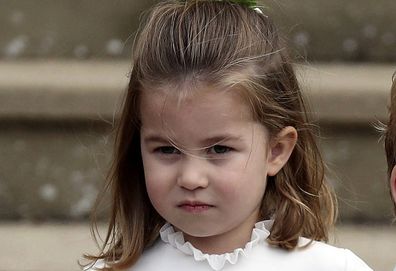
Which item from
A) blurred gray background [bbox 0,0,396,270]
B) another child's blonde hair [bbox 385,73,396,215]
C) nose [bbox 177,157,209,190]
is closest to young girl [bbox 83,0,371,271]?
nose [bbox 177,157,209,190]

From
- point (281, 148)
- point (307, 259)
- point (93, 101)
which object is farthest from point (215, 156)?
point (93, 101)

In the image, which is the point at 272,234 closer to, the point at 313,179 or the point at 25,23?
the point at 313,179

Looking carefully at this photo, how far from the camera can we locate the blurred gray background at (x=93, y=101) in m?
4.21

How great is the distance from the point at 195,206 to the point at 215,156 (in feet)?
0.41

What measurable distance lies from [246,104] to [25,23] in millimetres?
1761

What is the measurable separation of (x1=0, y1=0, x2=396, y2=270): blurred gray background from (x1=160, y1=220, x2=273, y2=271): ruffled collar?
124cm

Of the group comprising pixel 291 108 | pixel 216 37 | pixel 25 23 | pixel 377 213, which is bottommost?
pixel 377 213

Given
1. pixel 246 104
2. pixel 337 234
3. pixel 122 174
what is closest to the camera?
pixel 246 104

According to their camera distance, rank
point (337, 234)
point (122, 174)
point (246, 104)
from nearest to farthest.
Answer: point (246, 104) → point (122, 174) → point (337, 234)

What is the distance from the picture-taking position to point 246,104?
2752mm

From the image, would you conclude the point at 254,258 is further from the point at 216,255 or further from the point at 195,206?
the point at 195,206

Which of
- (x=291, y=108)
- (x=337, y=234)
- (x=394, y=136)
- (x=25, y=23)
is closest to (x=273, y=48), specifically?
(x=291, y=108)

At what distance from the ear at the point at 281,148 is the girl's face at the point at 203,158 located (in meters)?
0.03

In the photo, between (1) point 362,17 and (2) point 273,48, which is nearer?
(2) point 273,48
